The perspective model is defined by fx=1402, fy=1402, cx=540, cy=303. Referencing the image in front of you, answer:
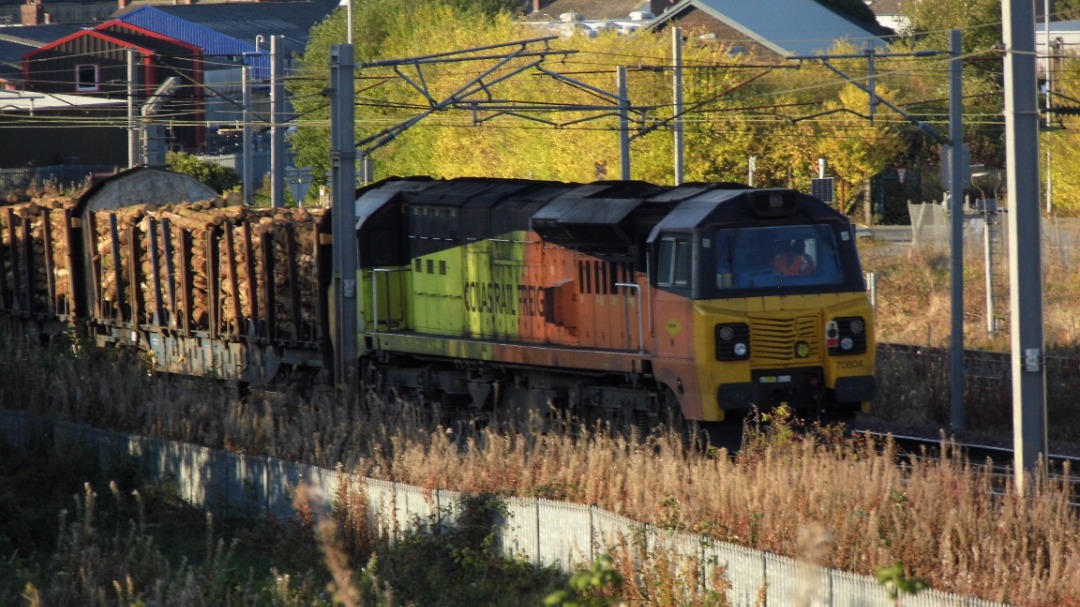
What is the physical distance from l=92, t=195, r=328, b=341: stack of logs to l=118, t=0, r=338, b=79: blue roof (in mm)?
58021

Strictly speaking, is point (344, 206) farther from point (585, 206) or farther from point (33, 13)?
point (33, 13)

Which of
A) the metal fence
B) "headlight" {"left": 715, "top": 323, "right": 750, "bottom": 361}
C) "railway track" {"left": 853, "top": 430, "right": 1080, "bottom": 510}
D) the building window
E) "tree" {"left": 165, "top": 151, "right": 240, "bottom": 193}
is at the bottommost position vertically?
"railway track" {"left": 853, "top": 430, "right": 1080, "bottom": 510}

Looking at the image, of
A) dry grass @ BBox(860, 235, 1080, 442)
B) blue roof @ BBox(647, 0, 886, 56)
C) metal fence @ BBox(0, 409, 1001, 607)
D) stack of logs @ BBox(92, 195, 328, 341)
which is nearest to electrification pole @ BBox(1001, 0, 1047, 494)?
metal fence @ BBox(0, 409, 1001, 607)

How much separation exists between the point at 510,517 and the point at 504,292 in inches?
273

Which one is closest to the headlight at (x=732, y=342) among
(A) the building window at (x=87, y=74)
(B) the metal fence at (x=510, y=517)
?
(B) the metal fence at (x=510, y=517)

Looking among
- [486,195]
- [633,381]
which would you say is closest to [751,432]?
[633,381]

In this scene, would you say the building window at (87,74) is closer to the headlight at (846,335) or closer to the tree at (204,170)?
the tree at (204,170)

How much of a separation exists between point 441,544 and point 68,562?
120 inches

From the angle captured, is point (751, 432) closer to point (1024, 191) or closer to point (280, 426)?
point (1024, 191)

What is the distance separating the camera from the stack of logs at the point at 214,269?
20.2m

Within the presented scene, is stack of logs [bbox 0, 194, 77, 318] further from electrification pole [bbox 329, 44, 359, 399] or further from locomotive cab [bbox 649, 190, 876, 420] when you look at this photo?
locomotive cab [bbox 649, 190, 876, 420]

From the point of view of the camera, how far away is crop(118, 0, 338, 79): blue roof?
Result: 89.4m

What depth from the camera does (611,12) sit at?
333 feet

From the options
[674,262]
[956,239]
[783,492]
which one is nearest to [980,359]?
[956,239]
